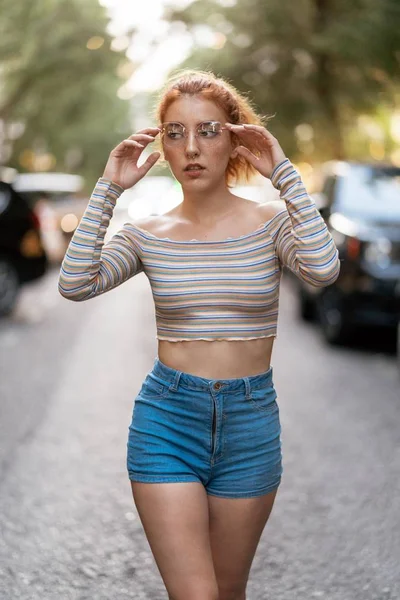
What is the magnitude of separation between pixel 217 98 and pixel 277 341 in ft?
26.1

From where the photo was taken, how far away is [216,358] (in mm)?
2730

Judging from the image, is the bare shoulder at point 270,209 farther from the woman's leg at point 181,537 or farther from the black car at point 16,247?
the black car at point 16,247

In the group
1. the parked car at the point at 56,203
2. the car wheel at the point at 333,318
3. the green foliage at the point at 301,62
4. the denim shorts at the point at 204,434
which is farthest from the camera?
the parked car at the point at 56,203

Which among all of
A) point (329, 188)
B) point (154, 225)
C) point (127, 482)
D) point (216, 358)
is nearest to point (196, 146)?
point (154, 225)

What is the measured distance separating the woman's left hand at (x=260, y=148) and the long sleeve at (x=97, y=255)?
37 cm

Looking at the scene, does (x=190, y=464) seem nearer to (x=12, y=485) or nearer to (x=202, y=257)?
(x=202, y=257)

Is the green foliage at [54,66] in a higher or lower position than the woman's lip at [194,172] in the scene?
higher

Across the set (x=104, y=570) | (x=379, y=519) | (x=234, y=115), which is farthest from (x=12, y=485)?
(x=234, y=115)

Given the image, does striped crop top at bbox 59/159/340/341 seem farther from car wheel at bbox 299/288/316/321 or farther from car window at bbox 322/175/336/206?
car wheel at bbox 299/288/316/321

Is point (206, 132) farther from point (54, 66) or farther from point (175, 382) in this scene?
point (54, 66)

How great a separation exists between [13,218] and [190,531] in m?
10.7

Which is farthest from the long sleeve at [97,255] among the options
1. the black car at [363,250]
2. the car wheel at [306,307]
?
the car wheel at [306,307]

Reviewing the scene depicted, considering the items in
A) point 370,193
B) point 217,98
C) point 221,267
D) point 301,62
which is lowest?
point 221,267

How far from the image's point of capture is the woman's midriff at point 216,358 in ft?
8.96
